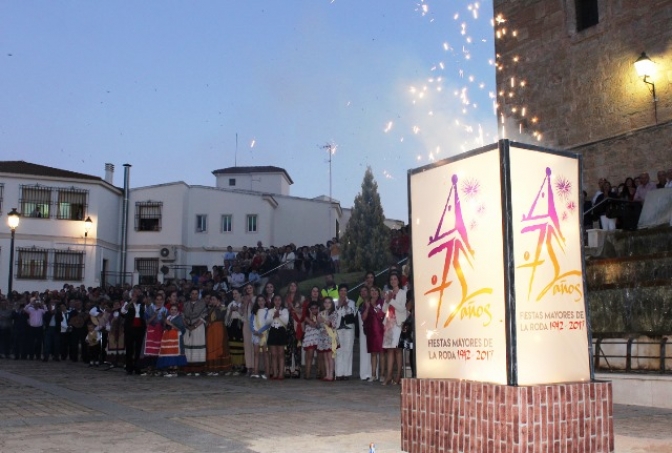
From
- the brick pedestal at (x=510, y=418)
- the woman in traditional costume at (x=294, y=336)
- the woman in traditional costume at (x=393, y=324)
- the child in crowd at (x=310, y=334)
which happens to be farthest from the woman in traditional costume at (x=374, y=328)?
the brick pedestal at (x=510, y=418)

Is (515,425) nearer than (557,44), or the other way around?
(515,425)

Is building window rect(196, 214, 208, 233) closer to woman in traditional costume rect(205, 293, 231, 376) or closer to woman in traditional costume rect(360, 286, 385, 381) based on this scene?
woman in traditional costume rect(205, 293, 231, 376)

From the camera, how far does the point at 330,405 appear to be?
10.2 m

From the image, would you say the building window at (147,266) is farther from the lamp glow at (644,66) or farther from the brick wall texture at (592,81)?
the lamp glow at (644,66)

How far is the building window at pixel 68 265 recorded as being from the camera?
41.9 meters

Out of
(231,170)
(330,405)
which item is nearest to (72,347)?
(330,405)

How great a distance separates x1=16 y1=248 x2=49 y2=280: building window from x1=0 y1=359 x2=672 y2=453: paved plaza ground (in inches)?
1167

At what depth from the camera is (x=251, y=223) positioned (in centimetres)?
4647

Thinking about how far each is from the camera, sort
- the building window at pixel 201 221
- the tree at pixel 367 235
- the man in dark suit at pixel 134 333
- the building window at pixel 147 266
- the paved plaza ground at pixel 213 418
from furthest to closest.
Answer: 1. the building window at pixel 201 221
2. the building window at pixel 147 266
3. the tree at pixel 367 235
4. the man in dark suit at pixel 134 333
5. the paved plaza ground at pixel 213 418

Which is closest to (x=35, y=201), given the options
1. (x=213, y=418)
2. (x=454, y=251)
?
(x=213, y=418)

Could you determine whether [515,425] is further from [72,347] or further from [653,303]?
[72,347]

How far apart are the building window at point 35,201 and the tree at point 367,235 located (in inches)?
774

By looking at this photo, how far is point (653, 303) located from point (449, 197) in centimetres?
737

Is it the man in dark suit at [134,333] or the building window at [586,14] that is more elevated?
the building window at [586,14]
